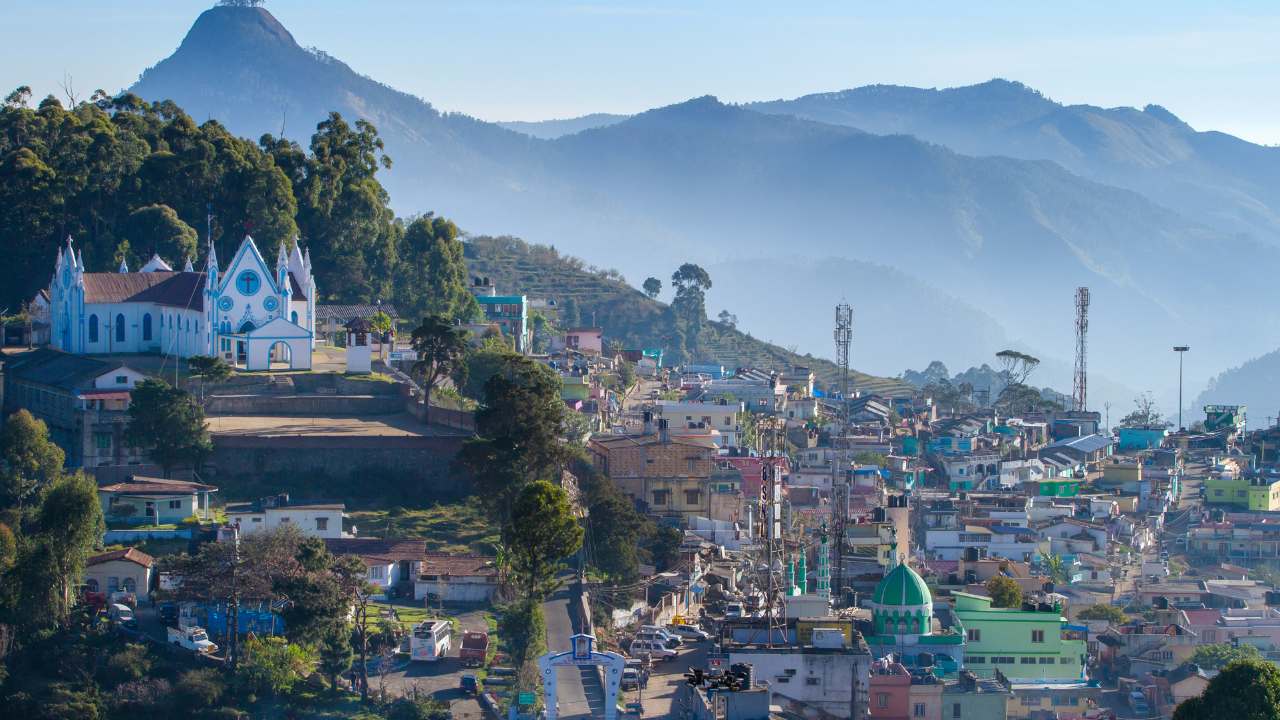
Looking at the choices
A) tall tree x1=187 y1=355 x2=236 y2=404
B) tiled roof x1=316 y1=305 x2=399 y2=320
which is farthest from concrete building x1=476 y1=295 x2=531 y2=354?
tall tree x1=187 y1=355 x2=236 y2=404

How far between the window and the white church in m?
0.03

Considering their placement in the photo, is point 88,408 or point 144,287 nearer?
point 88,408

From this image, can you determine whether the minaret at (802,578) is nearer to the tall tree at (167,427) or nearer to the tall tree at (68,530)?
the tall tree at (167,427)

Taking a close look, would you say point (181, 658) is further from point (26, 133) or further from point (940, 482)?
point (940, 482)

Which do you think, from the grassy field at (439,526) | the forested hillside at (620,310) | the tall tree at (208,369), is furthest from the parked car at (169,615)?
the forested hillside at (620,310)

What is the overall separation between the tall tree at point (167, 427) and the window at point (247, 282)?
7.83 m

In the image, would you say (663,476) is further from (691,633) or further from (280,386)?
(280,386)

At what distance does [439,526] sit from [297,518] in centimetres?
369

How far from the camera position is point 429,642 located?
76.7 feet

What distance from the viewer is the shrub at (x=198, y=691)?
2181cm

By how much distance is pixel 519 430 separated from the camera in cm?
2892

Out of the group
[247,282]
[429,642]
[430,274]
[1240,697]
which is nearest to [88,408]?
[247,282]

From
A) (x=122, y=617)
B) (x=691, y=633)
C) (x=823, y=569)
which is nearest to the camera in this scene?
(x=122, y=617)

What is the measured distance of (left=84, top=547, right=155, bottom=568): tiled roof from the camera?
2539 cm
